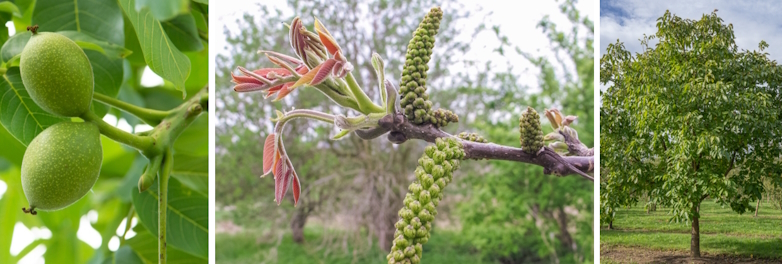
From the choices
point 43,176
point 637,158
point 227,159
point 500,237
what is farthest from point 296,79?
point 500,237

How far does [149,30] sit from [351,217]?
2.18 metres

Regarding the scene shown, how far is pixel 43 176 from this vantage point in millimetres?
333

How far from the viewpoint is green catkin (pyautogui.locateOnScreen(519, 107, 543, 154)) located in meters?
0.58

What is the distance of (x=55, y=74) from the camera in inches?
13.5

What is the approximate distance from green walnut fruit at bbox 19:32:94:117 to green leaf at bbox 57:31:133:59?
0.36 feet

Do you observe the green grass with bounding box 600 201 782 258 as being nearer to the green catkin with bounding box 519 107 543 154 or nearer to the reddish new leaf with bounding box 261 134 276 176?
the green catkin with bounding box 519 107 543 154

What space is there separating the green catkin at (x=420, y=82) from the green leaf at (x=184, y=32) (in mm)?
212

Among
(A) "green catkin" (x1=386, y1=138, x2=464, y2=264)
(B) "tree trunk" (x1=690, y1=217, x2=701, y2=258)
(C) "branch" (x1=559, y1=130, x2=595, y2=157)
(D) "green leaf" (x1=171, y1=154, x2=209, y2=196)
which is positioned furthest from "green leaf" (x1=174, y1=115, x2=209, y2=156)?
(B) "tree trunk" (x1=690, y1=217, x2=701, y2=258)

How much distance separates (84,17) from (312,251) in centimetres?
217

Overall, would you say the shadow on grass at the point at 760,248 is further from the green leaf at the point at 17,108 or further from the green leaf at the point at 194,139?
the green leaf at the point at 17,108

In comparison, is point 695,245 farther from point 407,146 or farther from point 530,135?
point 407,146

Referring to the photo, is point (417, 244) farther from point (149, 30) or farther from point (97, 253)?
point (97, 253)

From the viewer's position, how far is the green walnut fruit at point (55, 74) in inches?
A: 13.5

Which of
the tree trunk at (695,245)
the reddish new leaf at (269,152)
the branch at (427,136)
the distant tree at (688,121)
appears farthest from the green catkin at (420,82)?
the tree trunk at (695,245)
